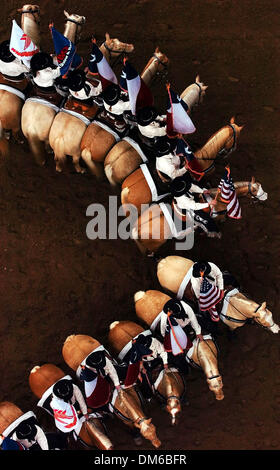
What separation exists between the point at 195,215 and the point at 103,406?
87.8 inches

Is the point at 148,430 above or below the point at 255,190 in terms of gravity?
below

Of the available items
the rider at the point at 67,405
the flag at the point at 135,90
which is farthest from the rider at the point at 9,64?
the rider at the point at 67,405

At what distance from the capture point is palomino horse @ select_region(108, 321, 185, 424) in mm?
5925

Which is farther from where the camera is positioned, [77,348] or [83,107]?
[83,107]

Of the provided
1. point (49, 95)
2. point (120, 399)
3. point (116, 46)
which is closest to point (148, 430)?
point (120, 399)

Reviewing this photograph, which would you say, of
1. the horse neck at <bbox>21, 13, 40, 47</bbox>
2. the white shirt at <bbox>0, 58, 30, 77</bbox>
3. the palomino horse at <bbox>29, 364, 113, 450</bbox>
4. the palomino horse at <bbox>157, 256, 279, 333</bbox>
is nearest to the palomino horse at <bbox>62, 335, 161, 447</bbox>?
the palomino horse at <bbox>29, 364, 113, 450</bbox>

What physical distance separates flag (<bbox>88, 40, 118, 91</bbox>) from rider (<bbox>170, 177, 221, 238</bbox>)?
1.37 meters

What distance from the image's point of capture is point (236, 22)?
7926mm

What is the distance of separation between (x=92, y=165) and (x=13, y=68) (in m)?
1.40

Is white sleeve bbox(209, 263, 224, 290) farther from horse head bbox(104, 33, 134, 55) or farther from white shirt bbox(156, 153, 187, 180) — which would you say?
horse head bbox(104, 33, 134, 55)

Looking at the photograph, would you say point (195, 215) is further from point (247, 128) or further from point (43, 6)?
point (43, 6)

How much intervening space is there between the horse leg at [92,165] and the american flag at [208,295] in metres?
2.05

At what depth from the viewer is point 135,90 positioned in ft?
20.5

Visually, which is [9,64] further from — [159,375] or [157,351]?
[159,375]
